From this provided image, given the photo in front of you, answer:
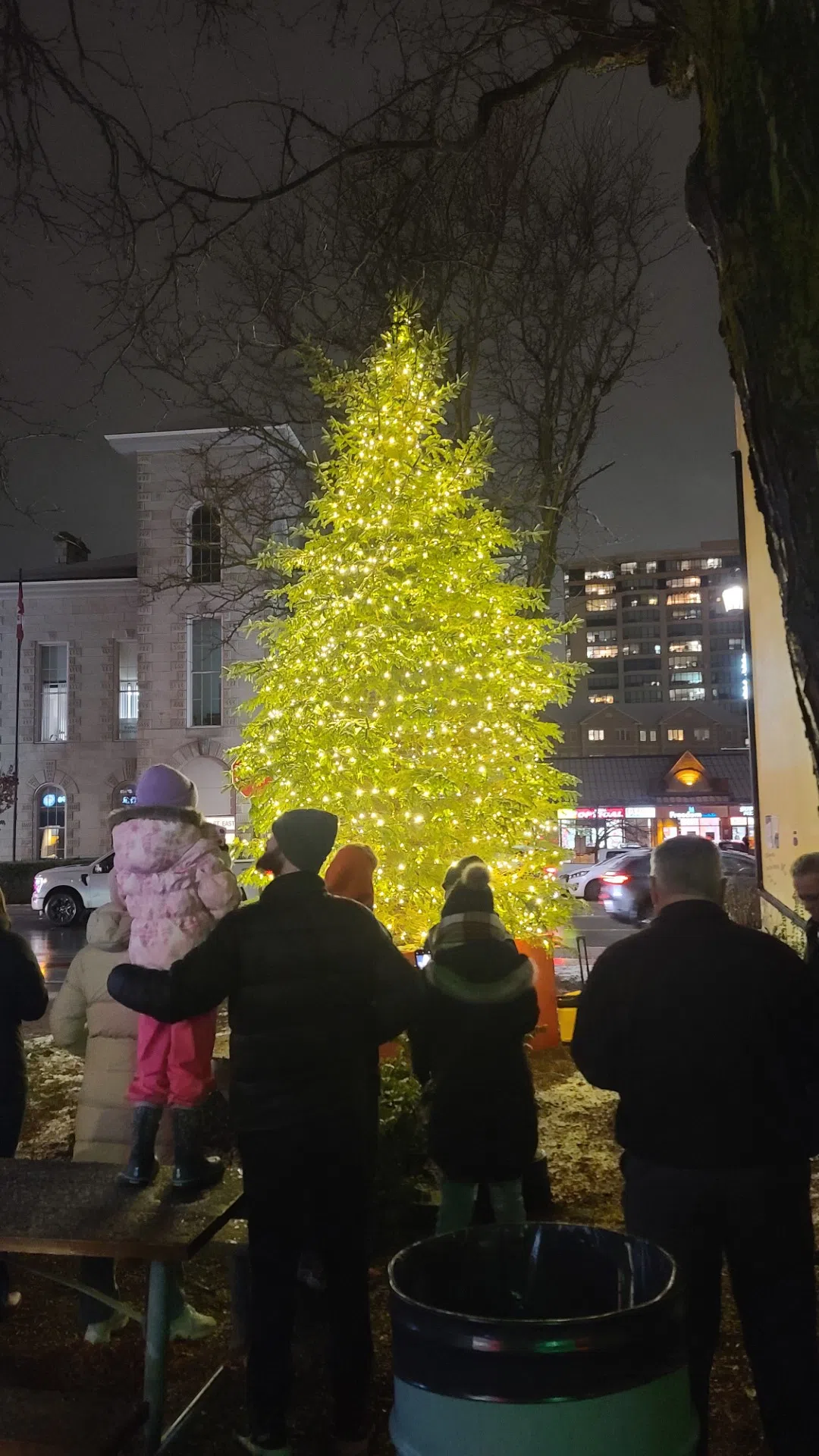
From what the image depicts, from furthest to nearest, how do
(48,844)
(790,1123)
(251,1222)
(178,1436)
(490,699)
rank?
(48,844) < (490,699) < (178,1436) < (251,1222) < (790,1123)

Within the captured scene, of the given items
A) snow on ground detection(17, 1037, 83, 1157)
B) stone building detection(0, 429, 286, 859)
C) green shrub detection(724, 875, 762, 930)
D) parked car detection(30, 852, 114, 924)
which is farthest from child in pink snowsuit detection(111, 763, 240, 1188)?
stone building detection(0, 429, 286, 859)

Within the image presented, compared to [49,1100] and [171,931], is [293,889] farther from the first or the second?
[49,1100]

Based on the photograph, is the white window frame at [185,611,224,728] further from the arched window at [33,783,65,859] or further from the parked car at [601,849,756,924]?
the parked car at [601,849,756,924]

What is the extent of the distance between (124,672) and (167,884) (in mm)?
32903

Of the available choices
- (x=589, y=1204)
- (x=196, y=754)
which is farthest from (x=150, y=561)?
(x=589, y=1204)

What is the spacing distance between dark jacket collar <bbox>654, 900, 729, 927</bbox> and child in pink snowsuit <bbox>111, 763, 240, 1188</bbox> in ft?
4.90

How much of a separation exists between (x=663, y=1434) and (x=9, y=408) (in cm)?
608

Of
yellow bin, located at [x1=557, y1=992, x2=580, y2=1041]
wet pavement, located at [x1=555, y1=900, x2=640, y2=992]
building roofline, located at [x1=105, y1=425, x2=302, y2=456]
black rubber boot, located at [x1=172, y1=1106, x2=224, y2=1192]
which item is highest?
building roofline, located at [x1=105, y1=425, x2=302, y2=456]

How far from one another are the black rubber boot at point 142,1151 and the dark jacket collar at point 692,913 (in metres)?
1.84

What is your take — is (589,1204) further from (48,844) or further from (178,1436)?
(48,844)

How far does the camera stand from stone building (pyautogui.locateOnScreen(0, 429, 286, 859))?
32.0 m

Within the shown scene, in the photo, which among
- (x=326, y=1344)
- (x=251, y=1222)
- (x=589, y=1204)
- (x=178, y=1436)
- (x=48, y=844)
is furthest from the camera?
(x=48, y=844)

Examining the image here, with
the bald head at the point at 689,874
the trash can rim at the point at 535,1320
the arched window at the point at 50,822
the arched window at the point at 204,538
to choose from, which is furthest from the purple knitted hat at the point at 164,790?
the arched window at the point at 50,822

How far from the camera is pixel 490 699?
1016 cm
